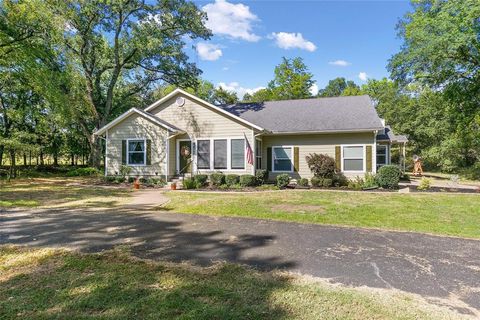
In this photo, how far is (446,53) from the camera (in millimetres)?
16203

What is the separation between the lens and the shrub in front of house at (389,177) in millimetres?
13312

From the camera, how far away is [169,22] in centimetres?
2152

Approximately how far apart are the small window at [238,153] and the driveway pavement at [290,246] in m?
8.09

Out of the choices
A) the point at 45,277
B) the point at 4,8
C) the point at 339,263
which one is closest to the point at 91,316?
the point at 45,277

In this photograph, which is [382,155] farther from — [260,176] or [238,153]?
[238,153]

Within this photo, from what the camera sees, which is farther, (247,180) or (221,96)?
(221,96)

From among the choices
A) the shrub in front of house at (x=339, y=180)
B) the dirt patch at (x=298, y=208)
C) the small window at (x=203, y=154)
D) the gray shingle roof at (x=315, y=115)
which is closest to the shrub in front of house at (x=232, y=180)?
the small window at (x=203, y=154)

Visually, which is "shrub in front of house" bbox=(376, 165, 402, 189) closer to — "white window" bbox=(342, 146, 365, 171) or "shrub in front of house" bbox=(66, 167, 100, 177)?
"white window" bbox=(342, 146, 365, 171)

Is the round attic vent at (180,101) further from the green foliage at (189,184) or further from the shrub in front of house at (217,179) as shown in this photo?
the green foliage at (189,184)

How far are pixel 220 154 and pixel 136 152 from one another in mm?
4898

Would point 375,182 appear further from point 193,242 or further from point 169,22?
point 169,22

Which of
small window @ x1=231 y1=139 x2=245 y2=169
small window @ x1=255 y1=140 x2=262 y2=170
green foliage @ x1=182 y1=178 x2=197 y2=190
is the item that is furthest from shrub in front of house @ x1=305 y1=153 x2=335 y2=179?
green foliage @ x1=182 y1=178 x2=197 y2=190

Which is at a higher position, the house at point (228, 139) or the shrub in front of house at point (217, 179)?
the house at point (228, 139)

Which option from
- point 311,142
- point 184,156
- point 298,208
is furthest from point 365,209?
point 184,156
